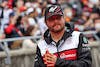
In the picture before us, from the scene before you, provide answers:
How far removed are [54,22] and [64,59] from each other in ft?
1.70

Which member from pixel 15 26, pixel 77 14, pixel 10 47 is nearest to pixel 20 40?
pixel 10 47

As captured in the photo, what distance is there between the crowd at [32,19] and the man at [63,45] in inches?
13.9

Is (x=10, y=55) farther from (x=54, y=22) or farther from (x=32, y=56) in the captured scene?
(x=54, y=22)

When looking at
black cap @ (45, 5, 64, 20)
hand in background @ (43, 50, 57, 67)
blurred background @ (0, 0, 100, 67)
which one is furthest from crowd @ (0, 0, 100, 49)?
hand in background @ (43, 50, 57, 67)

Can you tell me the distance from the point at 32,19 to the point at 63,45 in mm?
4994

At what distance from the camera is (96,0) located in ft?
39.0

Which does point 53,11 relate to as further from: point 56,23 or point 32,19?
point 32,19

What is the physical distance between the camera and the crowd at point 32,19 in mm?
5953

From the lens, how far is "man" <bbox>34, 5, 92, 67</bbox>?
270 centimetres

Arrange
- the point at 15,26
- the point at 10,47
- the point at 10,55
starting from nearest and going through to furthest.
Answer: the point at 10,55, the point at 10,47, the point at 15,26

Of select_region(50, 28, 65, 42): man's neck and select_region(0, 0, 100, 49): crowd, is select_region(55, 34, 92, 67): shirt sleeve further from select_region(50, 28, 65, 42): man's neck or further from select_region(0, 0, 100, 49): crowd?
select_region(0, 0, 100, 49): crowd

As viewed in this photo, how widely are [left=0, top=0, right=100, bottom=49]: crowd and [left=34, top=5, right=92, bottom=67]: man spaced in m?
0.35

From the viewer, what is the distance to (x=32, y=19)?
7754mm

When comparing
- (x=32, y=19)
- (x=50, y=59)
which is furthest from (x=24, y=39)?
(x=50, y=59)
